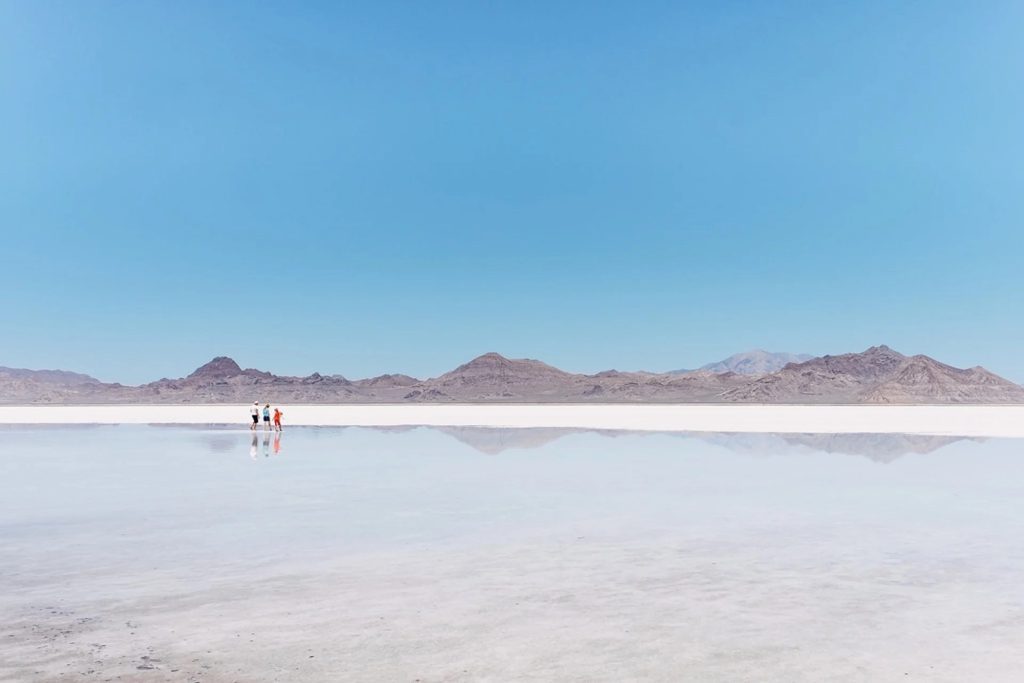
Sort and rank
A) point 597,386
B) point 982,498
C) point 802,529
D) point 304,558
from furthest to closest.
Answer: point 597,386
point 982,498
point 802,529
point 304,558

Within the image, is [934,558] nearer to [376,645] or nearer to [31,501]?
[376,645]

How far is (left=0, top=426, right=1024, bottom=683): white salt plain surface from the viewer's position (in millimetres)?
5988

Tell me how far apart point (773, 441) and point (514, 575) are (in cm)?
2059

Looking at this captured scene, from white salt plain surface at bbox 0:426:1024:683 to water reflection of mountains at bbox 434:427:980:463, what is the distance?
491cm

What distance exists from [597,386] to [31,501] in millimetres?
141485

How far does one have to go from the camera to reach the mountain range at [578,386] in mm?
113875

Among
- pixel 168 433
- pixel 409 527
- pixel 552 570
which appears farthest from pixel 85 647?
pixel 168 433

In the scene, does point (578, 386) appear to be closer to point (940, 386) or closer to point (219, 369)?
point (940, 386)

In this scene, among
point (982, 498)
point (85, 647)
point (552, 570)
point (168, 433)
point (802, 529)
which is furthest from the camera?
point (168, 433)

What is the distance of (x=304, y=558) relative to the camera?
373 inches

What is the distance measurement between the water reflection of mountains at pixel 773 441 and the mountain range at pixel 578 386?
255 feet

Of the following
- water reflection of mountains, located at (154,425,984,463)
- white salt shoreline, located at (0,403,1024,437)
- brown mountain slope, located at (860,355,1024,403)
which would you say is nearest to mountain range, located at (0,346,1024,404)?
brown mountain slope, located at (860,355,1024,403)

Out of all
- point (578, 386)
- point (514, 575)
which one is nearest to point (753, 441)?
point (514, 575)

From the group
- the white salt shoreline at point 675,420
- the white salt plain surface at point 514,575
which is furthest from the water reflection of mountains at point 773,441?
the white salt plain surface at point 514,575
